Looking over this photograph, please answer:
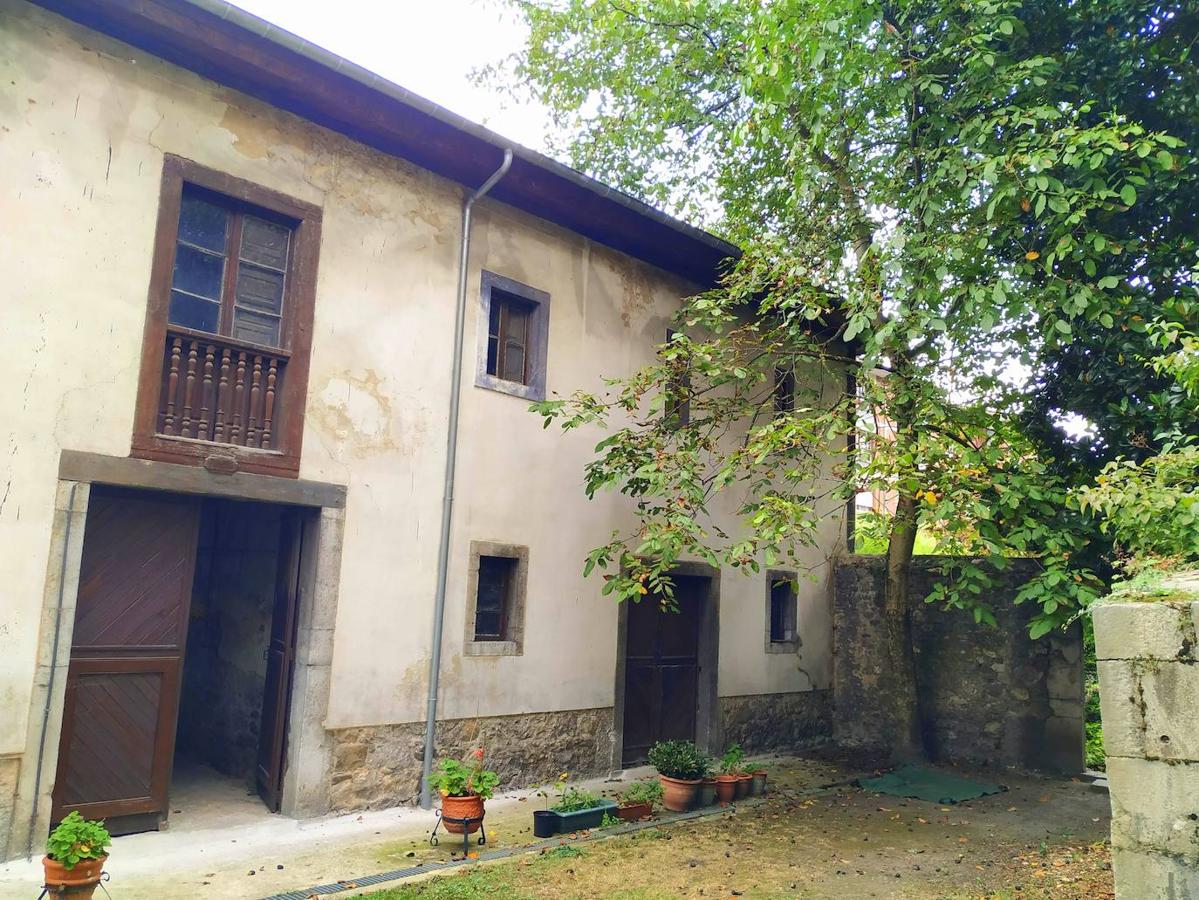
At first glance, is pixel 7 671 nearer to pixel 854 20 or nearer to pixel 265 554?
pixel 265 554

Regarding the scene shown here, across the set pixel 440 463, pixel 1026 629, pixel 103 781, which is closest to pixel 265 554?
pixel 440 463

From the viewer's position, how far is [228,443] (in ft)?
23.3

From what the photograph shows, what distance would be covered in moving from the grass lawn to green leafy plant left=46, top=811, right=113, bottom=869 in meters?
1.61

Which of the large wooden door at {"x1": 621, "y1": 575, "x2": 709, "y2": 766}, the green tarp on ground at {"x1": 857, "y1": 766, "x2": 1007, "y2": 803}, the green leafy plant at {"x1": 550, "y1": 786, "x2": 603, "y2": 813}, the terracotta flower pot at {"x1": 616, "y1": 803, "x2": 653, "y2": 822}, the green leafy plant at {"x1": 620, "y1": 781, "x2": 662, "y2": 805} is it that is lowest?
the green tarp on ground at {"x1": 857, "y1": 766, "x2": 1007, "y2": 803}

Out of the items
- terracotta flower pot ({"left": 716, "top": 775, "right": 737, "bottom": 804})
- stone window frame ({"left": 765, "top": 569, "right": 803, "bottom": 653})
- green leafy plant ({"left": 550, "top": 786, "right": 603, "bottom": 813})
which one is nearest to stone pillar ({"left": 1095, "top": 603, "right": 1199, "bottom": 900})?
green leafy plant ({"left": 550, "top": 786, "right": 603, "bottom": 813})

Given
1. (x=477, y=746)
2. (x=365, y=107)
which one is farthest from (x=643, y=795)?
(x=365, y=107)

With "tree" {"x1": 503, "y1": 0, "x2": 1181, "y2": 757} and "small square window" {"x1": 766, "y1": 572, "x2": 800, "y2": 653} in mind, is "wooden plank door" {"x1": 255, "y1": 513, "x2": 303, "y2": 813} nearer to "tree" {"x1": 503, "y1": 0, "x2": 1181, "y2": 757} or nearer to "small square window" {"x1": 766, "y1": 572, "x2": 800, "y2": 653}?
"tree" {"x1": 503, "y1": 0, "x2": 1181, "y2": 757}

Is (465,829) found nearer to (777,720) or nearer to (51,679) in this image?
(51,679)

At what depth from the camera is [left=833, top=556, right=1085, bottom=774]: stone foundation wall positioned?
35.4ft

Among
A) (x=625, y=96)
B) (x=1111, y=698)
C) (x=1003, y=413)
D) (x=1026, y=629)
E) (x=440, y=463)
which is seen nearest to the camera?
(x=1111, y=698)

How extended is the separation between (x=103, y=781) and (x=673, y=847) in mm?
4267

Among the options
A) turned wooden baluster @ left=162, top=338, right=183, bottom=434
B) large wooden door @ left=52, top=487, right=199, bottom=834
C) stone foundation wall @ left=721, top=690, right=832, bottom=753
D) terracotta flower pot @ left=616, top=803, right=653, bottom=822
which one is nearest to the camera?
large wooden door @ left=52, top=487, right=199, bottom=834

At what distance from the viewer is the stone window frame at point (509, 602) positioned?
8.51 m

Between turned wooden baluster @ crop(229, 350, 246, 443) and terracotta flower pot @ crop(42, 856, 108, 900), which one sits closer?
terracotta flower pot @ crop(42, 856, 108, 900)
